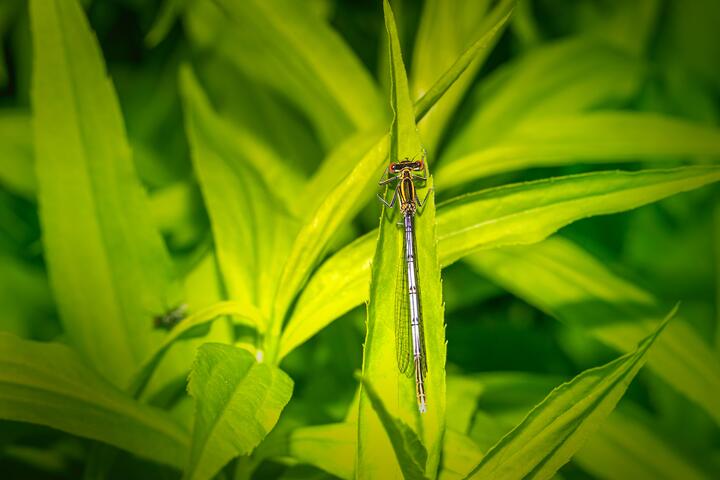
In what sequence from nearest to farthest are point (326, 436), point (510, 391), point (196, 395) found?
point (196, 395), point (326, 436), point (510, 391)

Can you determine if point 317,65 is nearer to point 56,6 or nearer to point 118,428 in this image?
point 56,6

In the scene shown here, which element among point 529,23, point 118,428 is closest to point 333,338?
point 118,428

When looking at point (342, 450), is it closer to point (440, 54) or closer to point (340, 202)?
point (340, 202)

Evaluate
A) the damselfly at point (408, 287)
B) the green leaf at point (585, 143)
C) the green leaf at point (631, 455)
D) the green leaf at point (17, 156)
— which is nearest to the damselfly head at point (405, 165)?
the damselfly at point (408, 287)

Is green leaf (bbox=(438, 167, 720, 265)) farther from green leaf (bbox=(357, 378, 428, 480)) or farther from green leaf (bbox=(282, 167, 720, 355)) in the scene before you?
green leaf (bbox=(357, 378, 428, 480))

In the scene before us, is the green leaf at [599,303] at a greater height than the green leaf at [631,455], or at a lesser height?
greater

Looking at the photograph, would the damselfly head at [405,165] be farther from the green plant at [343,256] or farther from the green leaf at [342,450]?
the green leaf at [342,450]
